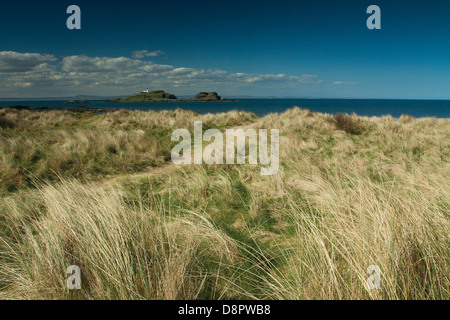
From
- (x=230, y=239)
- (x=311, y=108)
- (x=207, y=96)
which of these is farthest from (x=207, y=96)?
(x=230, y=239)

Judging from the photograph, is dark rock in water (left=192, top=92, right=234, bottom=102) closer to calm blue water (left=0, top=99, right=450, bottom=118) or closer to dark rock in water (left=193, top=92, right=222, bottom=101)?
dark rock in water (left=193, top=92, right=222, bottom=101)

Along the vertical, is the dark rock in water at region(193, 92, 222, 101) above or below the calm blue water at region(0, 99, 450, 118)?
above

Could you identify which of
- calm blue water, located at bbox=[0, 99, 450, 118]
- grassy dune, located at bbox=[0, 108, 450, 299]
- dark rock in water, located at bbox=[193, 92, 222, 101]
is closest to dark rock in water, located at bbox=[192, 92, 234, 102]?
dark rock in water, located at bbox=[193, 92, 222, 101]

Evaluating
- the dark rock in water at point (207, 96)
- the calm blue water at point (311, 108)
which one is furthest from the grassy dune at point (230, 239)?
the dark rock in water at point (207, 96)

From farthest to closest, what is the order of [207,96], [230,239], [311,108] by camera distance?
[207,96] < [311,108] < [230,239]

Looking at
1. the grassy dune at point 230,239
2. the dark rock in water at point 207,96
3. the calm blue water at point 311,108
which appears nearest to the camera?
the grassy dune at point 230,239

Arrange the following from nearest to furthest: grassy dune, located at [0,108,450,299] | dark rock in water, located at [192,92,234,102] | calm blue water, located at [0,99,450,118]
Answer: grassy dune, located at [0,108,450,299] → calm blue water, located at [0,99,450,118] → dark rock in water, located at [192,92,234,102]

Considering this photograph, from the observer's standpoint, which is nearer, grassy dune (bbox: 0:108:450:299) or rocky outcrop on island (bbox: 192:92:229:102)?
grassy dune (bbox: 0:108:450:299)

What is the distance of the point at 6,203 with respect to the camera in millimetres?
3676

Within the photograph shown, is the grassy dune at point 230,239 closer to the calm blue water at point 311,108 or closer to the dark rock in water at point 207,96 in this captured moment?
the calm blue water at point 311,108

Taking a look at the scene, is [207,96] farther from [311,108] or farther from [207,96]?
[311,108]
